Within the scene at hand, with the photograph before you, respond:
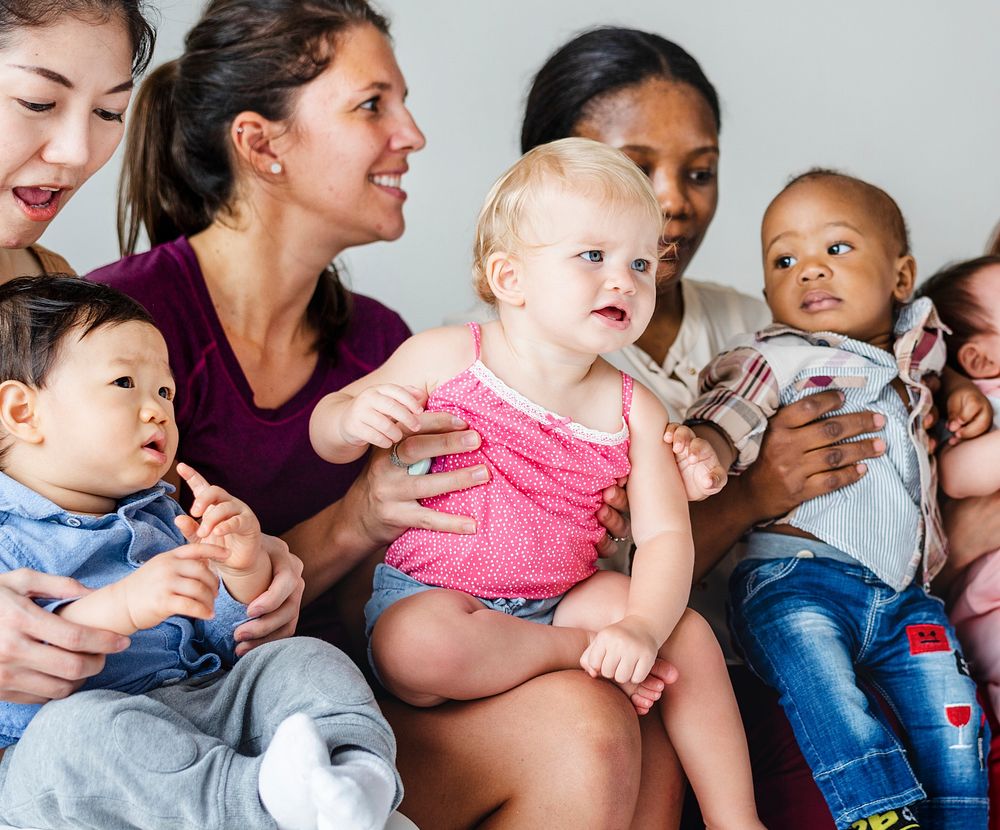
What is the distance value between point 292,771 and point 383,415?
1.70 ft

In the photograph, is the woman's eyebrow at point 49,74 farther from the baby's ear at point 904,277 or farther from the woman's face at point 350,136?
the baby's ear at point 904,277

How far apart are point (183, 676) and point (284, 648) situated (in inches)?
6.3

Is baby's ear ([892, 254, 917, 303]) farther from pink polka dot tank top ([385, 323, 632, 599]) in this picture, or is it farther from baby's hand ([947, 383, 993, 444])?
pink polka dot tank top ([385, 323, 632, 599])

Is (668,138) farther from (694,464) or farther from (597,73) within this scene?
(694,464)

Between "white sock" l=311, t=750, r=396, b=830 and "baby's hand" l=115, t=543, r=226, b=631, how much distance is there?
235mm

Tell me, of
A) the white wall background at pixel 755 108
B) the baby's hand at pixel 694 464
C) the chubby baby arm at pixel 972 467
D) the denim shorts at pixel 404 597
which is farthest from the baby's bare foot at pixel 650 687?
the white wall background at pixel 755 108

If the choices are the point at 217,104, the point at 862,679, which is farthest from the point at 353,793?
the point at 217,104

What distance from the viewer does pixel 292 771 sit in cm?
129

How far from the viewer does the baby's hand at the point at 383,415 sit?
162cm

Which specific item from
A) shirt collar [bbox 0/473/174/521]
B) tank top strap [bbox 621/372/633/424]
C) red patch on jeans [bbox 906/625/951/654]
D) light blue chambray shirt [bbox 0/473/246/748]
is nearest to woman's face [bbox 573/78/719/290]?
tank top strap [bbox 621/372/633/424]

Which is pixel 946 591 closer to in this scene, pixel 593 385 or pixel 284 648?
A: pixel 593 385

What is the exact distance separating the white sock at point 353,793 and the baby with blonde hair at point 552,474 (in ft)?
0.84

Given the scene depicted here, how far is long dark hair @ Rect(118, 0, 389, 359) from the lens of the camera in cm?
213

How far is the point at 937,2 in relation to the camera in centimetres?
346
